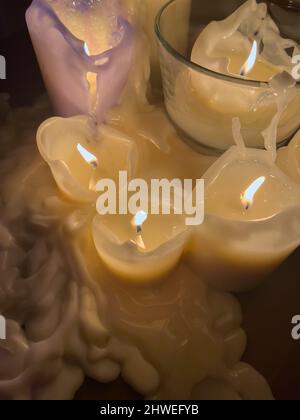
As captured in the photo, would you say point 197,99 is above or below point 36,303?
above

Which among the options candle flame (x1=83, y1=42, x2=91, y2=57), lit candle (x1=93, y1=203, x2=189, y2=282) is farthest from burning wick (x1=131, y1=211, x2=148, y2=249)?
candle flame (x1=83, y1=42, x2=91, y2=57)

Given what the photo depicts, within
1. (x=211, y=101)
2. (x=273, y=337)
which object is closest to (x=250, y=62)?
(x=211, y=101)

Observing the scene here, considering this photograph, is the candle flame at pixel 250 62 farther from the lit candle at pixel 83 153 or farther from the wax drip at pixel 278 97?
the lit candle at pixel 83 153

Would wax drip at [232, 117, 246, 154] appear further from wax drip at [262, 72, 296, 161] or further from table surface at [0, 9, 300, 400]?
table surface at [0, 9, 300, 400]

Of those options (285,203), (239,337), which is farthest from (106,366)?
(285,203)

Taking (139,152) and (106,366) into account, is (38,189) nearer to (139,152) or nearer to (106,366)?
(139,152)
